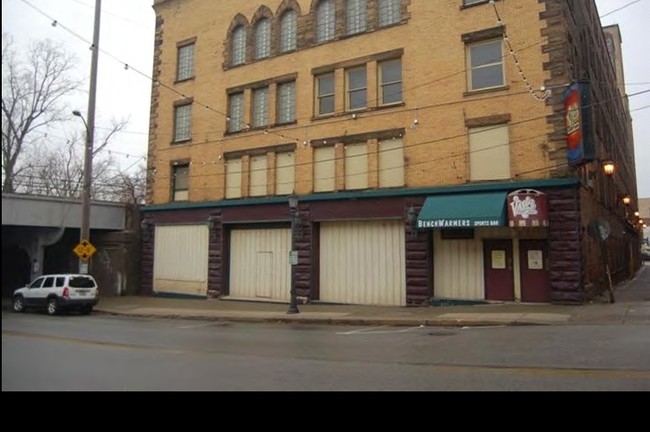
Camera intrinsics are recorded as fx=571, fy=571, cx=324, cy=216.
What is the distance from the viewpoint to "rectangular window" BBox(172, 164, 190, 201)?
97.0ft

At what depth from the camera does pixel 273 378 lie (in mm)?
7801

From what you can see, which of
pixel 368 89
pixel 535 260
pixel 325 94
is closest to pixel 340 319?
pixel 535 260

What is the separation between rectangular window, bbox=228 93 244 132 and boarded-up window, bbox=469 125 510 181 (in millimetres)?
11768

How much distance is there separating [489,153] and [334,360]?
13318 millimetres

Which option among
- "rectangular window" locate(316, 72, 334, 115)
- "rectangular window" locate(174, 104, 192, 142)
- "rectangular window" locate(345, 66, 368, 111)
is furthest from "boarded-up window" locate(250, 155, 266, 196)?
"rectangular window" locate(345, 66, 368, 111)

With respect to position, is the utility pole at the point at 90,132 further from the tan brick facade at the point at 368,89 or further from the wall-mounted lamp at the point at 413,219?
the wall-mounted lamp at the point at 413,219

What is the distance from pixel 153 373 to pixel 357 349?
5679 millimetres

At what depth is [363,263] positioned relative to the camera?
23.7 m

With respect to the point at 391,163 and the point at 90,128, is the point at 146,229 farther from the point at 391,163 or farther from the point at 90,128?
the point at 391,163

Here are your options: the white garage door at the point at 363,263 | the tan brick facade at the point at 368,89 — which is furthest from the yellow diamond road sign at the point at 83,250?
the white garage door at the point at 363,263

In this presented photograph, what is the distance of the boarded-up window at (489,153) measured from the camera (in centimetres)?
2050

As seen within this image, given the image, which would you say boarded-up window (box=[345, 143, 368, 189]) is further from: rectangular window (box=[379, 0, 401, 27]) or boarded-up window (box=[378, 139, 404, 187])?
rectangular window (box=[379, 0, 401, 27])
